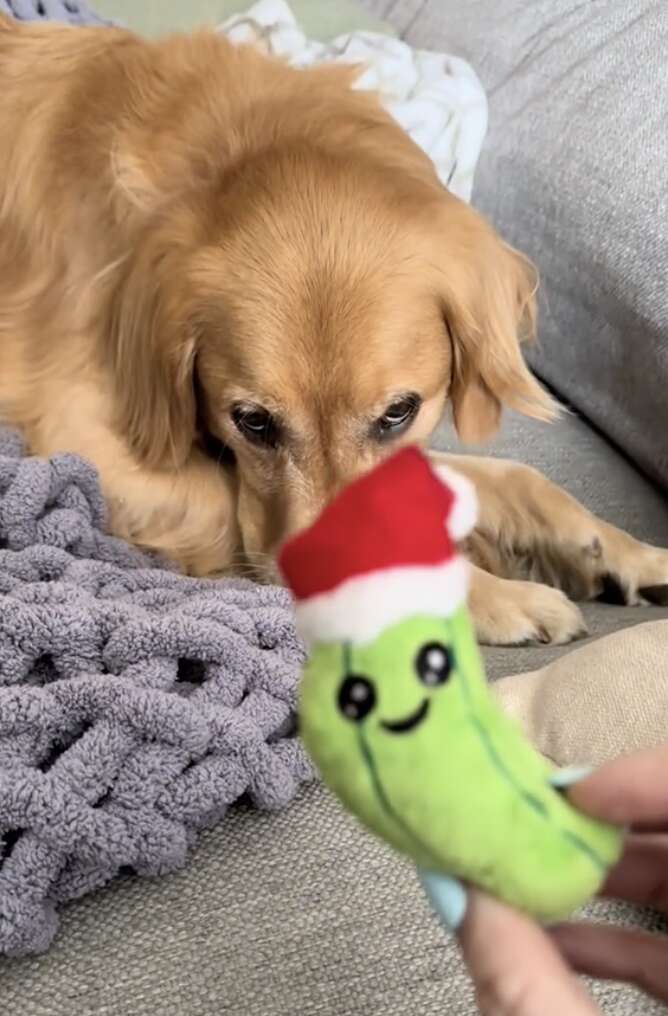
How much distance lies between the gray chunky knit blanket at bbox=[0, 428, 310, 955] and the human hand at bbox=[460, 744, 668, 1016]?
1.18 ft

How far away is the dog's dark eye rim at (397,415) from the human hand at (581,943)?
2.47 ft

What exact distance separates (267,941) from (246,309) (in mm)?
695

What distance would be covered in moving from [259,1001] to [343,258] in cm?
76

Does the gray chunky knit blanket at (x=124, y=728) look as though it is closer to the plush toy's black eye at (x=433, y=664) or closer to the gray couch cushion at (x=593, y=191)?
the plush toy's black eye at (x=433, y=664)

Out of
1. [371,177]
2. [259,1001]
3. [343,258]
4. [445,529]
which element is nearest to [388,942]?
[259,1001]

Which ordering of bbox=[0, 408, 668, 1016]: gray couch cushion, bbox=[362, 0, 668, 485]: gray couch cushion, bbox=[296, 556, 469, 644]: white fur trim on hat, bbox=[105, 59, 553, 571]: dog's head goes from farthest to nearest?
bbox=[362, 0, 668, 485]: gray couch cushion, bbox=[105, 59, 553, 571]: dog's head, bbox=[0, 408, 668, 1016]: gray couch cushion, bbox=[296, 556, 469, 644]: white fur trim on hat

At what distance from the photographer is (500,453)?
5.77 feet

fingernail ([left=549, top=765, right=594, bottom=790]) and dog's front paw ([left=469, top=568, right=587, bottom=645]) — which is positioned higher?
fingernail ([left=549, top=765, right=594, bottom=790])

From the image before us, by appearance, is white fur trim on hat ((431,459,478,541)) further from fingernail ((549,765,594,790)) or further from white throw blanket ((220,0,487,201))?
white throw blanket ((220,0,487,201))

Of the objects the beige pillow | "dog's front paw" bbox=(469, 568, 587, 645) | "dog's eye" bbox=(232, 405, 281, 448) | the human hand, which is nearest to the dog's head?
"dog's eye" bbox=(232, 405, 281, 448)

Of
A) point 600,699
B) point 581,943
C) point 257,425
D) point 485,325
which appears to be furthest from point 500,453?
point 581,943

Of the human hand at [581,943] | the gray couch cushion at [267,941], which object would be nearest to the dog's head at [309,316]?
the gray couch cushion at [267,941]

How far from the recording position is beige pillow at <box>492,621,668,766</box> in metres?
0.95

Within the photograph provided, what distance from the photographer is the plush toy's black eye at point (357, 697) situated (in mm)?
444
